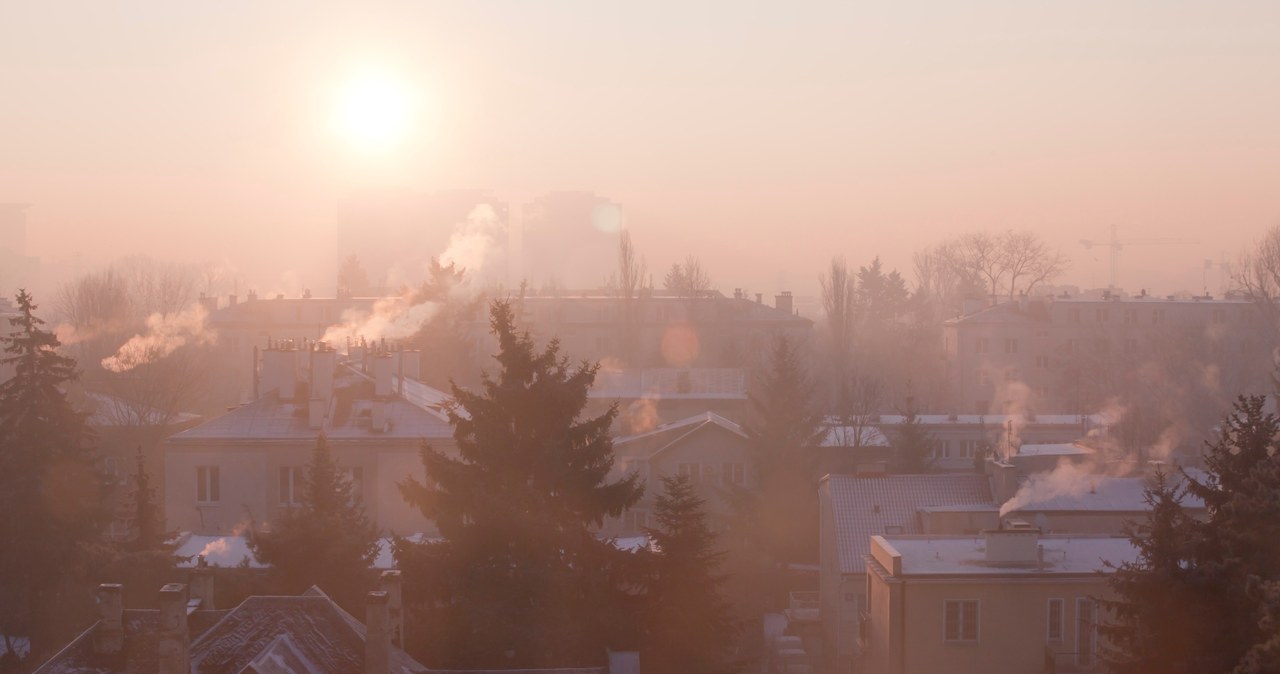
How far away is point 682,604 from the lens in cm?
1877

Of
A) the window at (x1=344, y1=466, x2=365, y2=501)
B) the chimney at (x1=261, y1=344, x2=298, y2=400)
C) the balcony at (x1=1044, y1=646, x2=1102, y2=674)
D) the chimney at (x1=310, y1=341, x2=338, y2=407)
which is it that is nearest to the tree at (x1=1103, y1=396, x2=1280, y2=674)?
the balcony at (x1=1044, y1=646, x2=1102, y2=674)

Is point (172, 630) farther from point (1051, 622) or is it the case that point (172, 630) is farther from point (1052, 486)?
point (1052, 486)

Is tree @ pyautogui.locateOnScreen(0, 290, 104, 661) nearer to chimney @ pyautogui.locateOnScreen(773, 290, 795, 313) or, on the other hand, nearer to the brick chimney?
the brick chimney

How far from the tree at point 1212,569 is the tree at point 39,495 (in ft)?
57.9

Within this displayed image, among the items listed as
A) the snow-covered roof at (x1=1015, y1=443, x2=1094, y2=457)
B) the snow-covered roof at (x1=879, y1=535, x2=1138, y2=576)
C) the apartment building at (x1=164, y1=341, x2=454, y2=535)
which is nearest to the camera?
the snow-covered roof at (x1=879, y1=535, x2=1138, y2=576)

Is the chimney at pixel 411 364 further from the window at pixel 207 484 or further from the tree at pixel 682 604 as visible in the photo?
the tree at pixel 682 604

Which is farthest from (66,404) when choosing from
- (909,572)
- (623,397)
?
(623,397)

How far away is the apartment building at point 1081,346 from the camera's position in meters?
61.9

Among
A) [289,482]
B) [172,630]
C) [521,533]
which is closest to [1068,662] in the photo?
[521,533]

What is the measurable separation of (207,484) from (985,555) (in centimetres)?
1828

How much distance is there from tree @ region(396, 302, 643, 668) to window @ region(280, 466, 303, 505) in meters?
12.0

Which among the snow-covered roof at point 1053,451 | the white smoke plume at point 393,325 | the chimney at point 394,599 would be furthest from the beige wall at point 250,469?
the white smoke plume at point 393,325

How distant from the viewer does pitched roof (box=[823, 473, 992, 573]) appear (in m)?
27.1

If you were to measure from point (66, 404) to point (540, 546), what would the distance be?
11393mm
